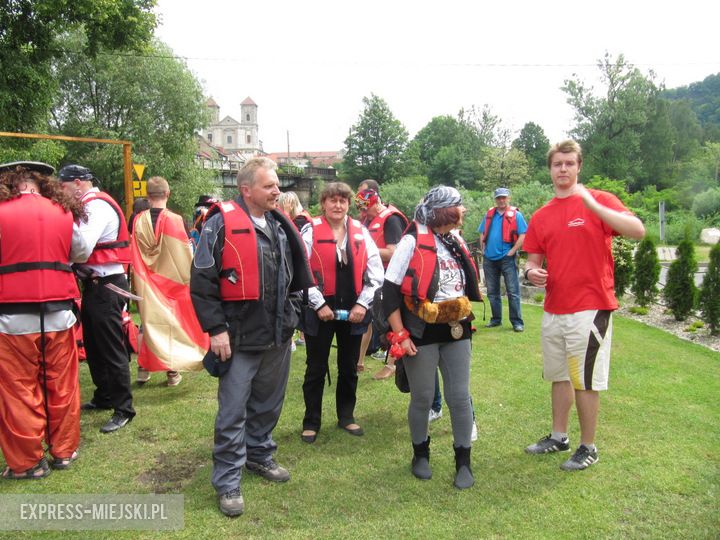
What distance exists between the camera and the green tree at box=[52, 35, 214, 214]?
32531mm

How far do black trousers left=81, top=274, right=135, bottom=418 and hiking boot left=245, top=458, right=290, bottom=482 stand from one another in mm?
1590

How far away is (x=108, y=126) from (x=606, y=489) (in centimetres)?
3654

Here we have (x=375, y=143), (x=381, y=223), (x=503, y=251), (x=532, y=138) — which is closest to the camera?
(x=381, y=223)

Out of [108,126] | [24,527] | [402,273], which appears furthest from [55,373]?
[108,126]

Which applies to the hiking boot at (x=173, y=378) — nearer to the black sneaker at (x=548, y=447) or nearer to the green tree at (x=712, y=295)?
the black sneaker at (x=548, y=447)

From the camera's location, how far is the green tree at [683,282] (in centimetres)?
898

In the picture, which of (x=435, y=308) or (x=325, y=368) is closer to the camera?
(x=435, y=308)

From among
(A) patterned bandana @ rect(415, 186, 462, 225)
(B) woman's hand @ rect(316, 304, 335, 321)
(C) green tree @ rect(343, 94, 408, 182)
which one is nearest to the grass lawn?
(B) woman's hand @ rect(316, 304, 335, 321)

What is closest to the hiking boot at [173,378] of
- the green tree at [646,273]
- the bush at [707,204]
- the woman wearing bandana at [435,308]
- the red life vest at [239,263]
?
the red life vest at [239,263]

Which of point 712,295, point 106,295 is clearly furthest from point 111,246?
point 712,295

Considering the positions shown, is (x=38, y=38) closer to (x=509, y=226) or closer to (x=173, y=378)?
(x=173, y=378)

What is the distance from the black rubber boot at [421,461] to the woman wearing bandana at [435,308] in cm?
1

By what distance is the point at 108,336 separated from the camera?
479 cm

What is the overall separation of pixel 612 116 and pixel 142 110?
44.5m
